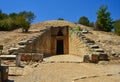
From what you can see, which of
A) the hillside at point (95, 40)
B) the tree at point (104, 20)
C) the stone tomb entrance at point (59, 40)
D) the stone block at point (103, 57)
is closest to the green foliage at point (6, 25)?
the hillside at point (95, 40)

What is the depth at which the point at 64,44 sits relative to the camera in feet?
81.3

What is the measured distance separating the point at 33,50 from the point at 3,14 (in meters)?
23.0

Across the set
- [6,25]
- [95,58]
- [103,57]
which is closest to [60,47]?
[6,25]

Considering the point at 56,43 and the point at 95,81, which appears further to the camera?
the point at 56,43

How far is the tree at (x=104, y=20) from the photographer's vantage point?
33.2 meters

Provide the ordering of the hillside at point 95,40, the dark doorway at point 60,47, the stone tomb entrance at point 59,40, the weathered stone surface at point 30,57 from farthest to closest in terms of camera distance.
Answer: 1. the dark doorway at point 60,47
2. the stone tomb entrance at point 59,40
3. the hillside at point 95,40
4. the weathered stone surface at point 30,57

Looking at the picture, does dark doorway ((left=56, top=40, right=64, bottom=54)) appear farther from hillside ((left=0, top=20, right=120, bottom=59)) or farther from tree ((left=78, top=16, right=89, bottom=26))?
tree ((left=78, top=16, right=89, bottom=26))

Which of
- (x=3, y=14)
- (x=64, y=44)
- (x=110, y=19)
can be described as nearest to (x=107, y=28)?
(x=110, y=19)

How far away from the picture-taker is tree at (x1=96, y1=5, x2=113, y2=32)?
33.2 meters

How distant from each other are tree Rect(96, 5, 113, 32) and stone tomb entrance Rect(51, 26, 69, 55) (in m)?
9.76

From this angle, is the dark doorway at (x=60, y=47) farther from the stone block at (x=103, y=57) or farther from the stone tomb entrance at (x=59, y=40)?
the stone block at (x=103, y=57)

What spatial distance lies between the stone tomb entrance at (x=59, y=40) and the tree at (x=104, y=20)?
384 inches

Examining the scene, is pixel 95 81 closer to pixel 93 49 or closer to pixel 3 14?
pixel 93 49

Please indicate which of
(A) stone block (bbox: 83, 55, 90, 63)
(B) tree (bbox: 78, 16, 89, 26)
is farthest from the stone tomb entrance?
(B) tree (bbox: 78, 16, 89, 26)
